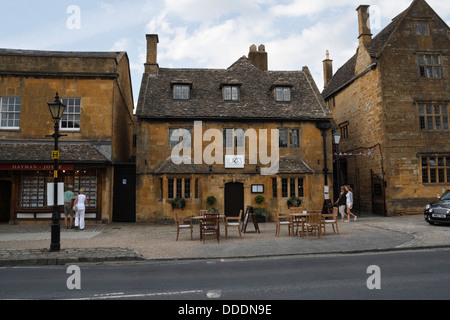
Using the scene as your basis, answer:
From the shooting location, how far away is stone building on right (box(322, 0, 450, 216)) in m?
20.5

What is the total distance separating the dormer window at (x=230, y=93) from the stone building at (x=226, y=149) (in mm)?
65

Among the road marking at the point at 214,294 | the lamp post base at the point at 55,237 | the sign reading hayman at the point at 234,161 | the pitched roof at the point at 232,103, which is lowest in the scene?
the road marking at the point at 214,294

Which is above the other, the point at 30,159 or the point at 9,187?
the point at 30,159

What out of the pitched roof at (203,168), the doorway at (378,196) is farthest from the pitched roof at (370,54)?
the pitched roof at (203,168)

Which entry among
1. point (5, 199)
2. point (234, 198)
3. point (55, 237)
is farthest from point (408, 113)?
point (5, 199)

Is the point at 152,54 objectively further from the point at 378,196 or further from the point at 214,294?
the point at 214,294

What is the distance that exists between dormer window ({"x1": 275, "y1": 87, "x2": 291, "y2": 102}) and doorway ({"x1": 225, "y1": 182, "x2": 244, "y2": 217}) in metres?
6.39

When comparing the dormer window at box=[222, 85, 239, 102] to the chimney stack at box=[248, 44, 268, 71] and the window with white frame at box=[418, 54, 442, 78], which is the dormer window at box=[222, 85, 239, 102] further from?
the window with white frame at box=[418, 54, 442, 78]

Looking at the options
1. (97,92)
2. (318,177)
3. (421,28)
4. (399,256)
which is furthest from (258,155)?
(421,28)

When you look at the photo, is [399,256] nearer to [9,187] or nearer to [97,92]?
[97,92]

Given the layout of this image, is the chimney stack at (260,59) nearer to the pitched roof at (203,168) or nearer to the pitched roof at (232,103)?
the pitched roof at (232,103)

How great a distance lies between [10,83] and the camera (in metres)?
18.0

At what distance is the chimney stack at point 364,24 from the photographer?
23875mm

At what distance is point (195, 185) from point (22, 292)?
13.3 m
